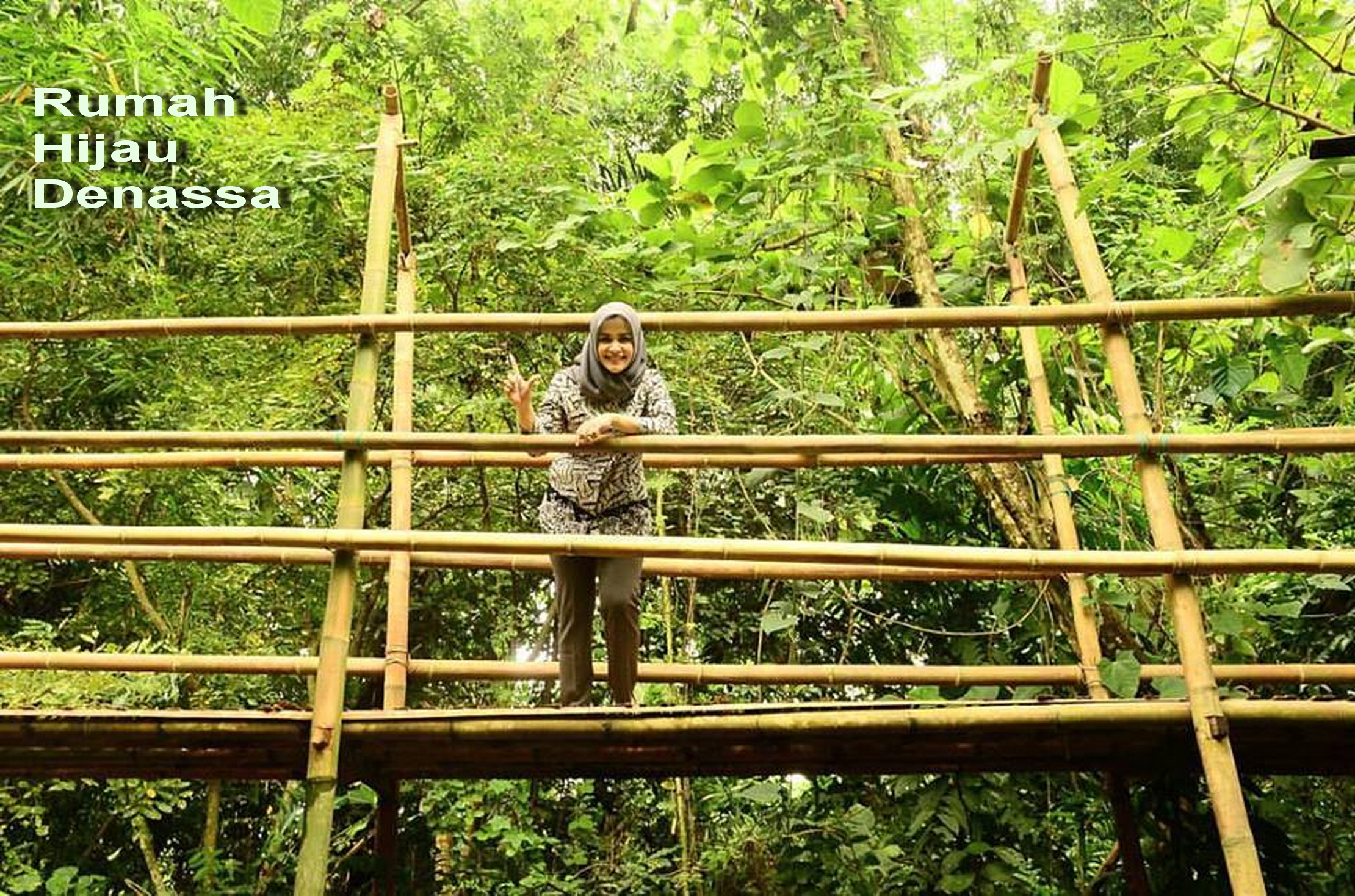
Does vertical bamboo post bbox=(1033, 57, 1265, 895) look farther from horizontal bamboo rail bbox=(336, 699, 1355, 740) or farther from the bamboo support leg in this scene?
the bamboo support leg

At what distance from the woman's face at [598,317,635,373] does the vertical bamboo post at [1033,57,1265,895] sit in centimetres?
103

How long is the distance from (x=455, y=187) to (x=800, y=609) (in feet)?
6.65

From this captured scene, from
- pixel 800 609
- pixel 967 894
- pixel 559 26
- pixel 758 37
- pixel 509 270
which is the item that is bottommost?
pixel 967 894

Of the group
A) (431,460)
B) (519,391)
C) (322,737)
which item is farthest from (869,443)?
(431,460)

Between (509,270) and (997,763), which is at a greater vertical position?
(509,270)

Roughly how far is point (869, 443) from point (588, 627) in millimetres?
800

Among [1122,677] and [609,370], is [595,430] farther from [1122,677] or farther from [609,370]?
[1122,677]

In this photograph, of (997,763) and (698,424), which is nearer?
(997,763)

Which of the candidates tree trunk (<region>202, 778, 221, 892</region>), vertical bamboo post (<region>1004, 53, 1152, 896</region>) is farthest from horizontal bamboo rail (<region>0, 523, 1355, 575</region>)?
tree trunk (<region>202, 778, 221, 892</region>)

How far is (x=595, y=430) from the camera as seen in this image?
7.89 feet

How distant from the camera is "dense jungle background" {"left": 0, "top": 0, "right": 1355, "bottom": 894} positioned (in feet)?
11.8

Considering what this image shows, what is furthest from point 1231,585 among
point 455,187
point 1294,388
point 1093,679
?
point 455,187

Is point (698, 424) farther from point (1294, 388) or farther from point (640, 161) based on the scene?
point (1294, 388)

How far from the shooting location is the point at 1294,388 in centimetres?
345
